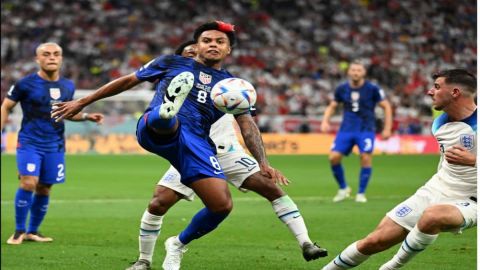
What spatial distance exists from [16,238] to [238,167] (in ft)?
11.0

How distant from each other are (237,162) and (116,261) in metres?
1.57

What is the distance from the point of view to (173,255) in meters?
8.58

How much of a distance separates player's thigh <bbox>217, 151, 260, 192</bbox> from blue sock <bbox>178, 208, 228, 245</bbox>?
513 millimetres

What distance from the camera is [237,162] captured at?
8.81 m

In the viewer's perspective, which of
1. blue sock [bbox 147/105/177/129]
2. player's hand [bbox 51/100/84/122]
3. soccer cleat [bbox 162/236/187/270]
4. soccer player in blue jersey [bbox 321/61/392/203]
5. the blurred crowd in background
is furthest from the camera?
the blurred crowd in background

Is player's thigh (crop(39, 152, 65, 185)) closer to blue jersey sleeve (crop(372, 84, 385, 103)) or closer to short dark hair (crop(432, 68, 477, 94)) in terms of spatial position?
short dark hair (crop(432, 68, 477, 94))

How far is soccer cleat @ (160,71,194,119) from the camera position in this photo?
7.29 metres

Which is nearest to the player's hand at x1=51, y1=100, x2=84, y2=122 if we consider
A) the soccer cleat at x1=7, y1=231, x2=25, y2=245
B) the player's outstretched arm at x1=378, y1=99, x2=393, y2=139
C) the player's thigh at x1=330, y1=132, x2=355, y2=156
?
the soccer cleat at x1=7, y1=231, x2=25, y2=245

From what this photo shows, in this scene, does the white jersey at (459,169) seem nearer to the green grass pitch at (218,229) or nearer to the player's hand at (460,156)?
the player's hand at (460,156)

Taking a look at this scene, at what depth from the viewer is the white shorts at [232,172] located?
8711mm

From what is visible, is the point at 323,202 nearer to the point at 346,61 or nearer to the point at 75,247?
the point at 75,247

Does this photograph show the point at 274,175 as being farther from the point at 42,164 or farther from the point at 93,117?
the point at 42,164

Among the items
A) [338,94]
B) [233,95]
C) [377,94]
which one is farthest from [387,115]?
[233,95]

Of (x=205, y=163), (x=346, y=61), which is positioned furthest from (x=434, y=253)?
(x=346, y=61)
